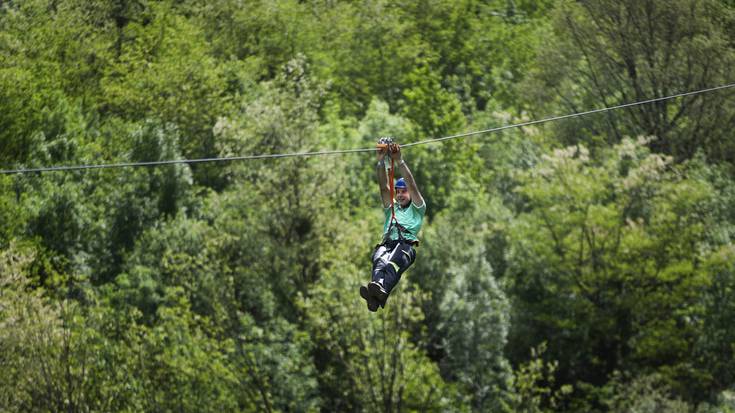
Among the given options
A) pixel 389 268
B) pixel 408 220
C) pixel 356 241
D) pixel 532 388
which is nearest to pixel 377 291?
pixel 389 268

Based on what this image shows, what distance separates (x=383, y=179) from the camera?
12.4m

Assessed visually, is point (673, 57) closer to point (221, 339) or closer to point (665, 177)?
point (665, 177)

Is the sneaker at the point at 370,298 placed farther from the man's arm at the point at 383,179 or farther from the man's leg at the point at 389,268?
the man's arm at the point at 383,179

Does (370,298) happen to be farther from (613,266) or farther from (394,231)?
(613,266)

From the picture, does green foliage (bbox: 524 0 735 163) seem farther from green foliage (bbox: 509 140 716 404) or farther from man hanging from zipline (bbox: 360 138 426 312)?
man hanging from zipline (bbox: 360 138 426 312)

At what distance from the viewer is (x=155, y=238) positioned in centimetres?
3606

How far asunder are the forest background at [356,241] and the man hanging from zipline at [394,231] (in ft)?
59.8

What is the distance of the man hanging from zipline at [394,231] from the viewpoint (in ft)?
40.3

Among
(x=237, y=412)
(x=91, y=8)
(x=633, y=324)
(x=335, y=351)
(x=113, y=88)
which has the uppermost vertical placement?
(x=91, y=8)

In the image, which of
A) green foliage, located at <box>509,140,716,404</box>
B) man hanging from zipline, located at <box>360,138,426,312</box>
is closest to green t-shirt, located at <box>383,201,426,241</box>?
man hanging from zipline, located at <box>360,138,426,312</box>

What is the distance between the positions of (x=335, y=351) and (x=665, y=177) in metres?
12.2

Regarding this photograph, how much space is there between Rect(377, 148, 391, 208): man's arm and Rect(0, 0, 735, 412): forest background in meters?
18.3

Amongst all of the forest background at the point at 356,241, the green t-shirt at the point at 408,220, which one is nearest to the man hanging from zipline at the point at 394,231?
the green t-shirt at the point at 408,220

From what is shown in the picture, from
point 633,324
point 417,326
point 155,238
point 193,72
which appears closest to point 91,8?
point 193,72
